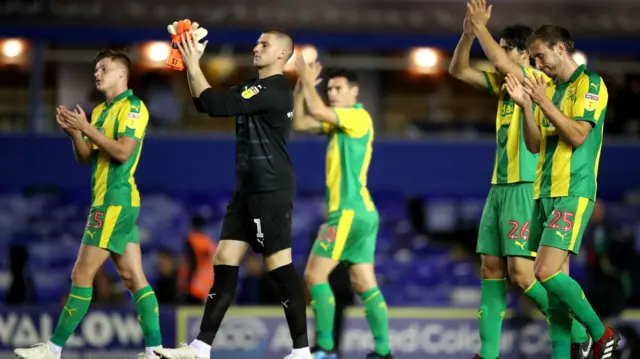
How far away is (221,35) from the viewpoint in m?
16.2

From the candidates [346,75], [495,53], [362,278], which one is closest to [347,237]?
[362,278]

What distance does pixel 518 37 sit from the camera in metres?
8.30

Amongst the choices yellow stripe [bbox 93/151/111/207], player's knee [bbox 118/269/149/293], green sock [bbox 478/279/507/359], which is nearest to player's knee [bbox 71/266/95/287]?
player's knee [bbox 118/269/149/293]

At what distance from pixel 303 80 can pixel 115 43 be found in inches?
331

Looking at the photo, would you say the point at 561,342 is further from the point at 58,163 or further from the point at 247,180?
the point at 58,163

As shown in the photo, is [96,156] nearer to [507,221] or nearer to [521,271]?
[507,221]

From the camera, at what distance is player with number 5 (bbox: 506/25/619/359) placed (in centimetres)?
738

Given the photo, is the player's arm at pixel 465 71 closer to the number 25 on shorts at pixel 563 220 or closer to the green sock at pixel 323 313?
the number 25 on shorts at pixel 563 220

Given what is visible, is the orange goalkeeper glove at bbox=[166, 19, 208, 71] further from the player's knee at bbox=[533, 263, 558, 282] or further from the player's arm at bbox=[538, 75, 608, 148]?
the player's knee at bbox=[533, 263, 558, 282]

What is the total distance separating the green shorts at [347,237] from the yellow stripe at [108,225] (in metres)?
1.91

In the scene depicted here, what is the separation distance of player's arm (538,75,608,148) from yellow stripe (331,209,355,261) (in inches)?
99.2

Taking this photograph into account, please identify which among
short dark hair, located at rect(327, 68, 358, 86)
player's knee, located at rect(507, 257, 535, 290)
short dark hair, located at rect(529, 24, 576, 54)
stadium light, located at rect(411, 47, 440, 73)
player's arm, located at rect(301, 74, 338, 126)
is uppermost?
stadium light, located at rect(411, 47, 440, 73)

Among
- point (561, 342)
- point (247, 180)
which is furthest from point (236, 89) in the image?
point (561, 342)

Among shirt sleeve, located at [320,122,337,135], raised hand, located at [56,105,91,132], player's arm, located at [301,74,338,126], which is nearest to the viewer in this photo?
raised hand, located at [56,105,91,132]
